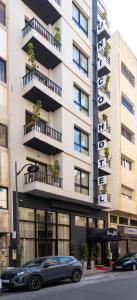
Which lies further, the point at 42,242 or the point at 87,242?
the point at 87,242

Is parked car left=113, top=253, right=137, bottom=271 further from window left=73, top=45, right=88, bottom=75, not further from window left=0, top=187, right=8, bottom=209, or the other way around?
window left=73, top=45, right=88, bottom=75

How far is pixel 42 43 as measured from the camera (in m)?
30.9

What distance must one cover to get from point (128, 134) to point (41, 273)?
30454 millimetres

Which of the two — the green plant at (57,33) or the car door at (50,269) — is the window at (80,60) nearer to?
the green plant at (57,33)

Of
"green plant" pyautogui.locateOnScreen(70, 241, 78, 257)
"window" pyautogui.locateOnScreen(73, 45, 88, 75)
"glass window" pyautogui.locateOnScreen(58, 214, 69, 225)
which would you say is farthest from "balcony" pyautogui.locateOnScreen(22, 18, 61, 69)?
"green plant" pyautogui.locateOnScreen(70, 241, 78, 257)

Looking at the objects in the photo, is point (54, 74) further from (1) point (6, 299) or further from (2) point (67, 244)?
(1) point (6, 299)

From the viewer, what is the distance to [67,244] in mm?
33875

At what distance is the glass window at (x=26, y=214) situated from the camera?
28781 millimetres

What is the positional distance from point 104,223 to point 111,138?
7.97 m

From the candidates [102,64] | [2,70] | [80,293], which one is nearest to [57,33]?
[2,70]

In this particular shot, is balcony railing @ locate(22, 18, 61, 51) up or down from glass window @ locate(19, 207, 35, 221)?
up

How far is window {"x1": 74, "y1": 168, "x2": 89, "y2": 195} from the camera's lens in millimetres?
34944

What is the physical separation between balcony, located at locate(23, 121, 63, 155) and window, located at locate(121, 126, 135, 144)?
1644 cm

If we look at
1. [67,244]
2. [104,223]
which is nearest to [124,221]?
[104,223]
